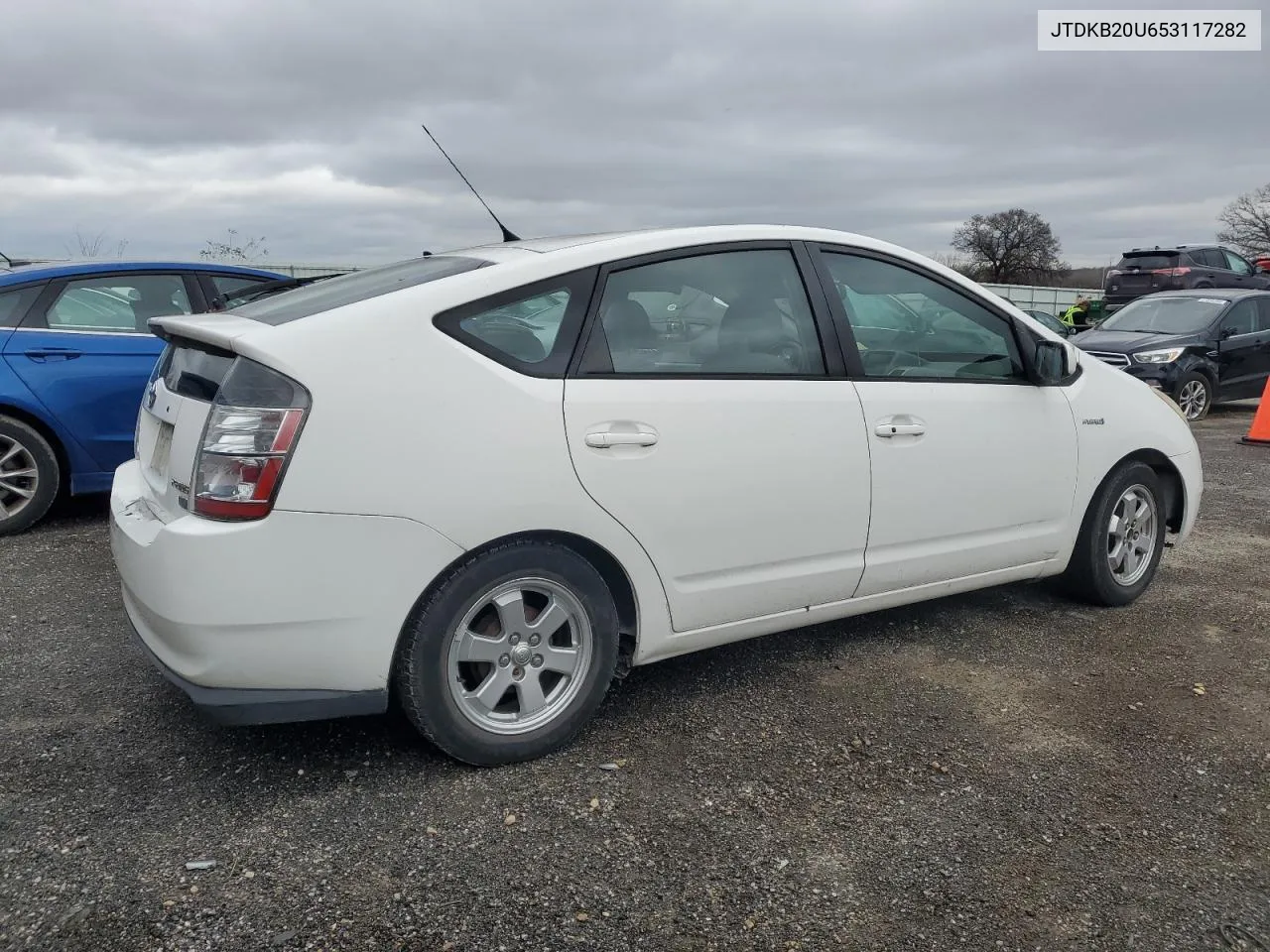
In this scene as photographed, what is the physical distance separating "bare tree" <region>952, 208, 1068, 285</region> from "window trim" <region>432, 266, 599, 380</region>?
53.7 meters

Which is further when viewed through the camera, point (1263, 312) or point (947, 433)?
point (1263, 312)

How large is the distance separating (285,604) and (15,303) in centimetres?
425

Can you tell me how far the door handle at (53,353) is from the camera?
18.9 ft

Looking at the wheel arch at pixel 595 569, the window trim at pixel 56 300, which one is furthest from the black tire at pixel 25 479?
the wheel arch at pixel 595 569

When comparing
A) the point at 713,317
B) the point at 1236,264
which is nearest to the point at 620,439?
the point at 713,317

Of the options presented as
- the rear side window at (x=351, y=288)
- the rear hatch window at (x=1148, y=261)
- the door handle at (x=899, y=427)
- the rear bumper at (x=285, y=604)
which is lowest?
the rear bumper at (x=285, y=604)

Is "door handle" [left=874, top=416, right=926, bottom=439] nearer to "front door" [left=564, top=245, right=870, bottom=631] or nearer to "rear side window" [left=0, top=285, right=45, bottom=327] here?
"front door" [left=564, top=245, right=870, bottom=631]

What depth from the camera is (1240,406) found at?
14031 millimetres

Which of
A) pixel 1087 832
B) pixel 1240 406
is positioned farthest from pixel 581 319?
pixel 1240 406

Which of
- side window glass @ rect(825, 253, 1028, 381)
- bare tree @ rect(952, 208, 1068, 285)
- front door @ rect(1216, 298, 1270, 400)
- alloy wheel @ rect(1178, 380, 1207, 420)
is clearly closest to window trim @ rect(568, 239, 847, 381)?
side window glass @ rect(825, 253, 1028, 381)

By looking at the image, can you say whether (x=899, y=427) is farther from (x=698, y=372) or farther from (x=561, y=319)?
(x=561, y=319)

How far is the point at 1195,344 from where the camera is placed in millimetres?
11711

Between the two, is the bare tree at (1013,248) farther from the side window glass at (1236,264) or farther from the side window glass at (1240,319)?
the side window glass at (1240,319)

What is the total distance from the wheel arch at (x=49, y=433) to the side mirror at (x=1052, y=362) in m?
5.14
